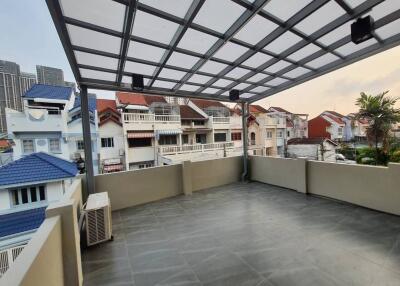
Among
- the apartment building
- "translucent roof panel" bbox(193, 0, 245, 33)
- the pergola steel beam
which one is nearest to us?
the pergola steel beam

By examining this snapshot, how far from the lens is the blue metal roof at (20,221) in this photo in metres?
7.98

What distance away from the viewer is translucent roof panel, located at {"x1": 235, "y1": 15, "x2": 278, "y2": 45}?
9.85 feet

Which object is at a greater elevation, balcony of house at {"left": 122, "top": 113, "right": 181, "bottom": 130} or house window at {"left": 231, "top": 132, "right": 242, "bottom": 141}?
balcony of house at {"left": 122, "top": 113, "right": 181, "bottom": 130}

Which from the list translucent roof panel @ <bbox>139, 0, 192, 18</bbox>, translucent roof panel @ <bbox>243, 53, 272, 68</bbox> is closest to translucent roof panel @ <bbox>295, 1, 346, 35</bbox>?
translucent roof panel @ <bbox>243, 53, 272, 68</bbox>

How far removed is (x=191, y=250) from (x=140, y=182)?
A: 107 inches

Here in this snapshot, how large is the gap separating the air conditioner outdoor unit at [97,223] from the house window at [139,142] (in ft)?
40.8

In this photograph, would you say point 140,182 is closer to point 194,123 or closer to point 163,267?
point 163,267

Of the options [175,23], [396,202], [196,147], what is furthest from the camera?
[196,147]

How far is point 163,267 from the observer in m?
2.69

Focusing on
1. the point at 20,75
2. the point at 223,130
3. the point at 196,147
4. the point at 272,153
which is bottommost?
the point at 272,153

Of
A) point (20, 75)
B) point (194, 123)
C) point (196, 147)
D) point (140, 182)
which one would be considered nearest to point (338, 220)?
point (140, 182)

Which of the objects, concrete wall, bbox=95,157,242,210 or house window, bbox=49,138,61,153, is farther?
house window, bbox=49,138,61,153

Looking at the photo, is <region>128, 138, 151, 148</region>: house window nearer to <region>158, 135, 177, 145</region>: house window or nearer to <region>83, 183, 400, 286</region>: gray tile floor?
<region>158, 135, 177, 145</region>: house window

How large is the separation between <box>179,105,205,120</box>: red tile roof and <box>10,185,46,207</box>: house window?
11933mm
